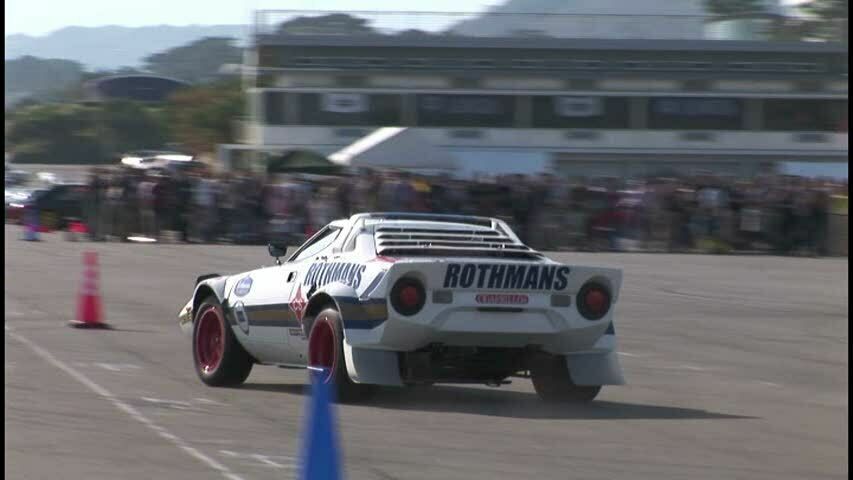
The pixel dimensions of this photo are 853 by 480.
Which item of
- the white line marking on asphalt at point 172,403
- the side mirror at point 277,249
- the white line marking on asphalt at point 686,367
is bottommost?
the white line marking on asphalt at point 686,367

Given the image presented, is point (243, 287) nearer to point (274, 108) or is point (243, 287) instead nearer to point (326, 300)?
point (326, 300)

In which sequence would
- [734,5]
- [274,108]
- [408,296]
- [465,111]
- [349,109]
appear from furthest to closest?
[734,5] → [465,111] → [349,109] → [274,108] → [408,296]

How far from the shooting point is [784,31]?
8669cm

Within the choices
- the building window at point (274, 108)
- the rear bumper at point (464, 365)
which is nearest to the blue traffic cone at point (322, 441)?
the rear bumper at point (464, 365)

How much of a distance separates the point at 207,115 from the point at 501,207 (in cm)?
7202

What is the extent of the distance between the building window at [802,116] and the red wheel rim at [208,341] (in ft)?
197

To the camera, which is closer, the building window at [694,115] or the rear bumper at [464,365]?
the rear bumper at [464,365]

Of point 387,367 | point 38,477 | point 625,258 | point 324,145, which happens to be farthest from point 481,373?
point 324,145

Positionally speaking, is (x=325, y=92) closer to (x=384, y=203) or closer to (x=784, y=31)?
(x=784, y=31)

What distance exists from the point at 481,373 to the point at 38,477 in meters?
3.50

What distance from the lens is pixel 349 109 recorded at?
2625 inches

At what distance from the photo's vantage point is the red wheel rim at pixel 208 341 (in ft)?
35.6

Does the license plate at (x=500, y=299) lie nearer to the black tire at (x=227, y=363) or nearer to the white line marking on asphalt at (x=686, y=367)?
the black tire at (x=227, y=363)

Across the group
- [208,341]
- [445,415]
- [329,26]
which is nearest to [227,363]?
[208,341]
